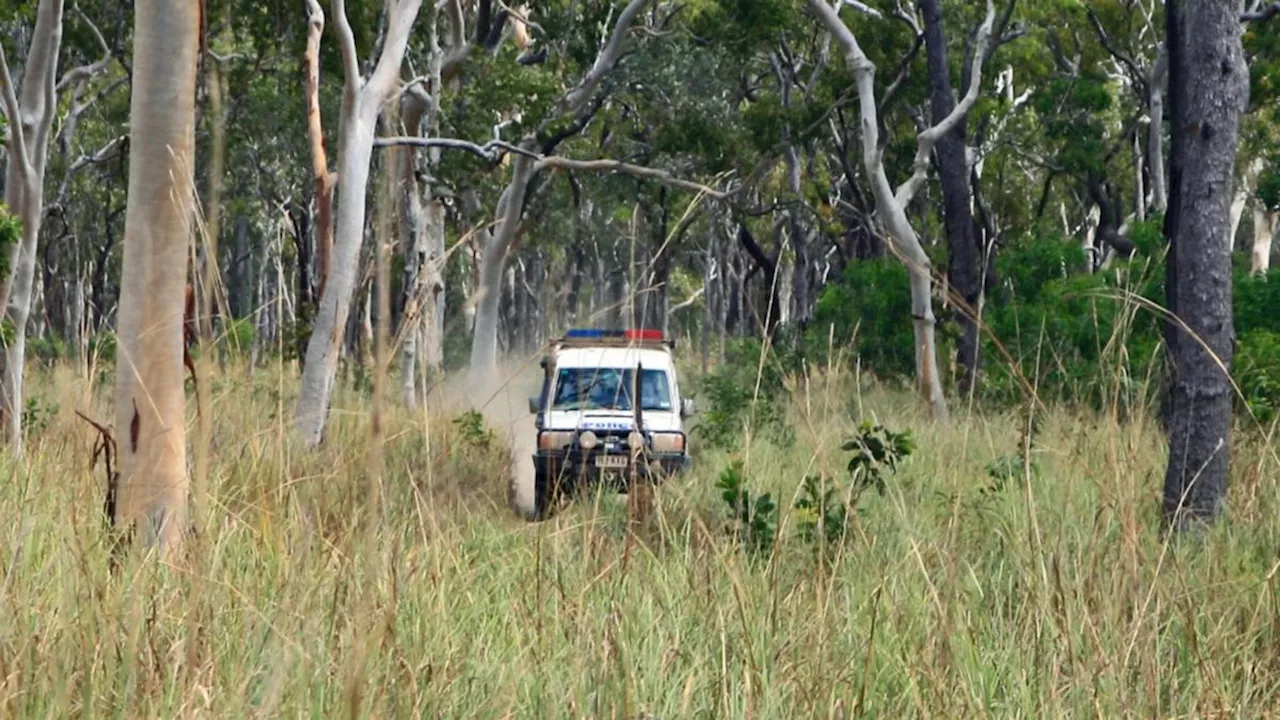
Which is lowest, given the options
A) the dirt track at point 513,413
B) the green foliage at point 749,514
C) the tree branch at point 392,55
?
the dirt track at point 513,413

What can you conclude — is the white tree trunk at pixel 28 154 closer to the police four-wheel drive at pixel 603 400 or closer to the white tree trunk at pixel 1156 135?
the police four-wheel drive at pixel 603 400

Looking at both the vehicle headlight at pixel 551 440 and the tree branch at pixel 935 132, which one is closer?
the vehicle headlight at pixel 551 440

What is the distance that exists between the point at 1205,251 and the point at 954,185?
38.1 feet

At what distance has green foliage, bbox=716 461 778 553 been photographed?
21.5ft

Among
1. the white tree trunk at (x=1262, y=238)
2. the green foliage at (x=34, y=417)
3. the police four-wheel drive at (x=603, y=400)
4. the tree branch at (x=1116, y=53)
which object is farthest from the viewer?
the white tree trunk at (x=1262, y=238)

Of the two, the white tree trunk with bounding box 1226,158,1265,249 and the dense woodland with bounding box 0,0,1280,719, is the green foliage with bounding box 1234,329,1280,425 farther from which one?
the white tree trunk with bounding box 1226,158,1265,249

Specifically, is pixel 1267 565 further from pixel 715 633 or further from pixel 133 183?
pixel 133 183

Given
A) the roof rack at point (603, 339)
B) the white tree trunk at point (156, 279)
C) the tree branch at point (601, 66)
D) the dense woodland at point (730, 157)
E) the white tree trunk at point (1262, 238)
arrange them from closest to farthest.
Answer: the white tree trunk at point (156, 279), the dense woodland at point (730, 157), the roof rack at point (603, 339), the tree branch at point (601, 66), the white tree trunk at point (1262, 238)

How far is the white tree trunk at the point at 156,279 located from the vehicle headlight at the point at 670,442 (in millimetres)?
8047

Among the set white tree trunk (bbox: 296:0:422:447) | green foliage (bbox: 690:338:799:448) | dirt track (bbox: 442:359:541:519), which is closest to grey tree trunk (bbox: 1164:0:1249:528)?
dirt track (bbox: 442:359:541:519)

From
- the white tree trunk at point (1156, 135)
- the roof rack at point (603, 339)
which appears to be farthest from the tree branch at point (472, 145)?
the white tree trunk at point (1156, 135)

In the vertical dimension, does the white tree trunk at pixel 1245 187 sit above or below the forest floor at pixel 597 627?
above

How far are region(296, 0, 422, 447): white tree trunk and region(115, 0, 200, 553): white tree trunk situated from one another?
322 inches

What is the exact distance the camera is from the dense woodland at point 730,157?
759cm
